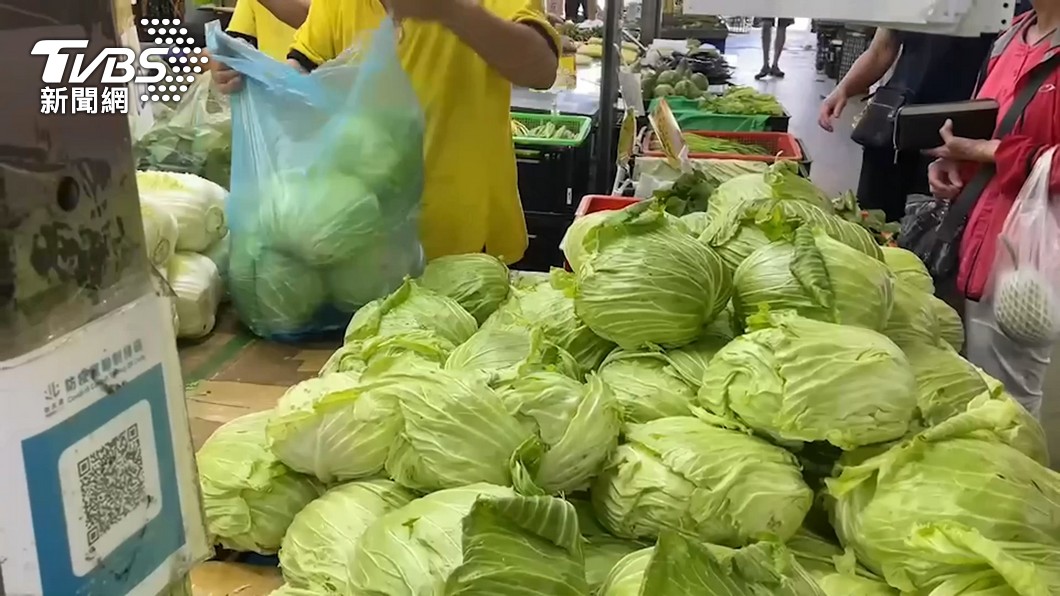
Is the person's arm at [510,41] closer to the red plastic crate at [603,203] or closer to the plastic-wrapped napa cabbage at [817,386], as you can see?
the red plastic crate at [603,203]

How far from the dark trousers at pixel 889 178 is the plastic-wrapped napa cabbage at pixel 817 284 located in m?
3.23

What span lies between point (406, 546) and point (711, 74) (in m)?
5.85

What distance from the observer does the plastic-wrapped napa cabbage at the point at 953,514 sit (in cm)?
96

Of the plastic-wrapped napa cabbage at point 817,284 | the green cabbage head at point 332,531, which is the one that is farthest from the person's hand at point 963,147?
the green cabbage head at point 332,531

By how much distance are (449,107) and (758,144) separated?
187 cm

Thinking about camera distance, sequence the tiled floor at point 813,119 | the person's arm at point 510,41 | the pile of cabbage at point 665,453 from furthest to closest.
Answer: the tiled floor at point 813,119 < the person's arm at point 510,41 < the pile of cabbage at point 665,453

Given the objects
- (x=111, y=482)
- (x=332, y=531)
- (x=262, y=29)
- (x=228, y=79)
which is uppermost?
(x=262, y=29)

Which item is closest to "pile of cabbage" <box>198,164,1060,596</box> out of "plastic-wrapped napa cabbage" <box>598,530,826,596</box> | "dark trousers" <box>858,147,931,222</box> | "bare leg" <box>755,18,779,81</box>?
"plastic-wrapped napa cabbage" <box>598,530,826,596</box>

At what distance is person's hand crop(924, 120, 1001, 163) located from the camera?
2764 millimetres

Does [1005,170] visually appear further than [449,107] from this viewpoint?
Yes

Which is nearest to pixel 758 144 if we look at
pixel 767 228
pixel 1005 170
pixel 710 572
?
pixel 1005 170

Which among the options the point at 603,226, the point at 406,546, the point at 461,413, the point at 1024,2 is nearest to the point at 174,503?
the point at 406,546

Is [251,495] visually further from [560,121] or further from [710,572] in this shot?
[560,121]

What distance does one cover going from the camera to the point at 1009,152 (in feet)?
8.76
